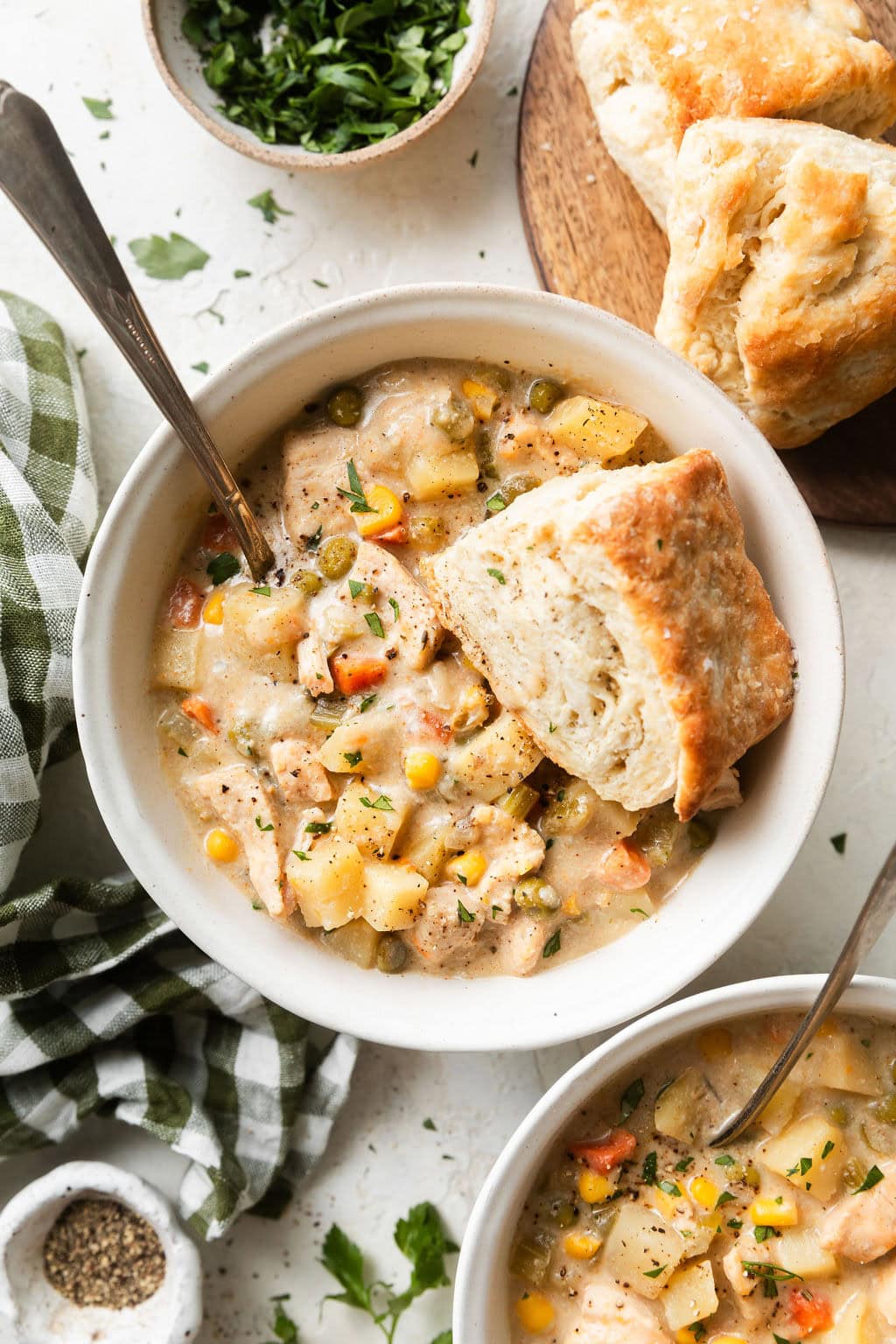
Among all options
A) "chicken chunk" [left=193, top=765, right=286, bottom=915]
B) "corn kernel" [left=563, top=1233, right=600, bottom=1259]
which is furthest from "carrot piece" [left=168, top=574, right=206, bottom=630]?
"corn kernel" [left=563, top=1233, right=600, bottom=1259]

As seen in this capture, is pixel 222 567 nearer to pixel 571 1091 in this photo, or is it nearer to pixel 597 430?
pixel 597 430

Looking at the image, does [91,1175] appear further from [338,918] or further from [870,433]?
[870,433]

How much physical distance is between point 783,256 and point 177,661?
203cm

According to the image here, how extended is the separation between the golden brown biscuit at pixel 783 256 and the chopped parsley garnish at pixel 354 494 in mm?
983

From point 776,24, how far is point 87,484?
2464 millimetres

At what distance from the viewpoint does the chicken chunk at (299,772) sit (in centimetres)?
339

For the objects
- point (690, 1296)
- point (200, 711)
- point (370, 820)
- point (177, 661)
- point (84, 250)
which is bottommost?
point (690, 1296)

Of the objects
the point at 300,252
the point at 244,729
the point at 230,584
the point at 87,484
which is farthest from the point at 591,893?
the point at 300,252

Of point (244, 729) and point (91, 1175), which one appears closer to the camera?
point (244, 729)

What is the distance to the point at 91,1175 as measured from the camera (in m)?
3.97

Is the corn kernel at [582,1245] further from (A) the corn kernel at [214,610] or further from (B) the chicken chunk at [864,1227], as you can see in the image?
(A) the corn kernel at [214,610]

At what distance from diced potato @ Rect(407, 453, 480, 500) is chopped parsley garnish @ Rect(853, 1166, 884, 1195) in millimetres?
2351

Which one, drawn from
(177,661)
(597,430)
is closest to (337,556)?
(177,661)

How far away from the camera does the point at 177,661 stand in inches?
138
